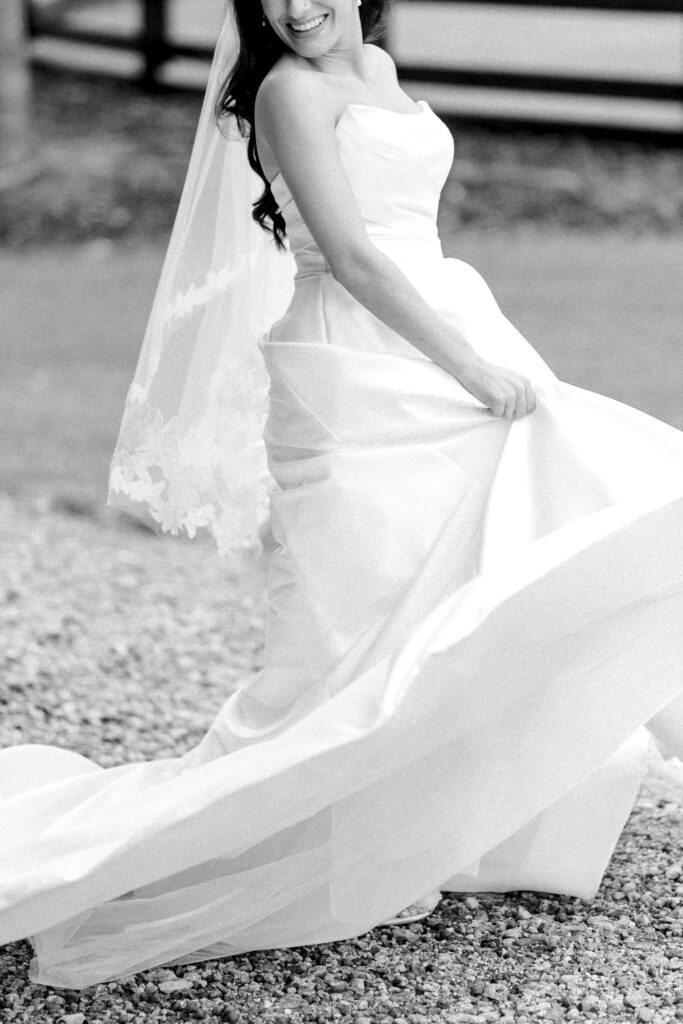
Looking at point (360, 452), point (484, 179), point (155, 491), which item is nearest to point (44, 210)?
point (484, 179)

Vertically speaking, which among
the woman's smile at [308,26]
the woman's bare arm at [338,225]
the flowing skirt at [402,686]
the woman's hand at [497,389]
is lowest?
the flowing skirt at [402,686]

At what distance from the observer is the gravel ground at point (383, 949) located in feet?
9.78

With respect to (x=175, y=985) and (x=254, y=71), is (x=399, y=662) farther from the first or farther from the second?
(x=254, y=71)

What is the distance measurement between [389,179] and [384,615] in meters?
0.94

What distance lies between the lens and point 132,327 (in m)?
10.2

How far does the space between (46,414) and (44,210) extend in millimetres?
4663

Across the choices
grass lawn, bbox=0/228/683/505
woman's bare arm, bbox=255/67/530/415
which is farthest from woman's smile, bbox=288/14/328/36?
grass lawn, bbox=0/228/683/505

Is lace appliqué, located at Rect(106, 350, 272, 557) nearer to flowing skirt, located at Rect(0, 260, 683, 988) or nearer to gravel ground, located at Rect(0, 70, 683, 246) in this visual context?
flowing skirt, located at Rect(0, 260, 683, 988)

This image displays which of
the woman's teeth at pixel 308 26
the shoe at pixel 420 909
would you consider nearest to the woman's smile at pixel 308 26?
the woman's teeth at pixel 308 26

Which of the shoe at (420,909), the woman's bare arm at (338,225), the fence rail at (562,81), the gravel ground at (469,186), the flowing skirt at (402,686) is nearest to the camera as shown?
the flowing skirt at (402,686)

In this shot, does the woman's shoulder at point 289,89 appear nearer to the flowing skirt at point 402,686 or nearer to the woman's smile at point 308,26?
the woman's smile at point 308,26

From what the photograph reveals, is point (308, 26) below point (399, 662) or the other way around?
the other way around

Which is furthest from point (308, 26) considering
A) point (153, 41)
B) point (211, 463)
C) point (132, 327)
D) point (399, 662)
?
point (153, 41)

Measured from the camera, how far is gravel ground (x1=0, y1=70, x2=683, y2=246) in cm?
1227
